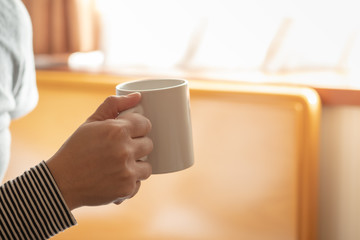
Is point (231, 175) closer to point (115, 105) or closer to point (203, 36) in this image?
point (203, 36)

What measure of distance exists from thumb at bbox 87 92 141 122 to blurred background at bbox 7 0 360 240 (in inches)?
21.1

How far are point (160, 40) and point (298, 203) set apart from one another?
0.72m

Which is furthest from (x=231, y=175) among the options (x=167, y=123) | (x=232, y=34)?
(x=167, y=123)

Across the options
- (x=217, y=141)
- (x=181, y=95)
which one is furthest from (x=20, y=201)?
(x=217, y=141)

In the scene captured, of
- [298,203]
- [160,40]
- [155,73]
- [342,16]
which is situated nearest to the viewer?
[298,203]

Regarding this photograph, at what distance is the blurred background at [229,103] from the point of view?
1.13m

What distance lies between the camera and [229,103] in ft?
3.85

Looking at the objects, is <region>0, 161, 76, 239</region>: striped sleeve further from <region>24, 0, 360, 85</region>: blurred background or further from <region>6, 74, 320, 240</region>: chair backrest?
<region>24, 0, 360, 85</region>: blurred background

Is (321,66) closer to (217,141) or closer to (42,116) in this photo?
(217,141)

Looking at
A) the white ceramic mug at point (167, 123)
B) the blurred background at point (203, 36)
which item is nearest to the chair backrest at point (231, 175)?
the blurred background at point (203, 36)

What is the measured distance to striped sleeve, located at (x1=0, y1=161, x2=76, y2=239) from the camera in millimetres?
603

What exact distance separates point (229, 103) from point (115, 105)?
21.9 inches

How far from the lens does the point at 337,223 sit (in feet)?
3.93

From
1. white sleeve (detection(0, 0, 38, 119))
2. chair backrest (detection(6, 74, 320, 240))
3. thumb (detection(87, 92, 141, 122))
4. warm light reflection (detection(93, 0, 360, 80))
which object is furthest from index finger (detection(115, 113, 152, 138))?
warm light reflection (detection(93, 0, 360, 80))
